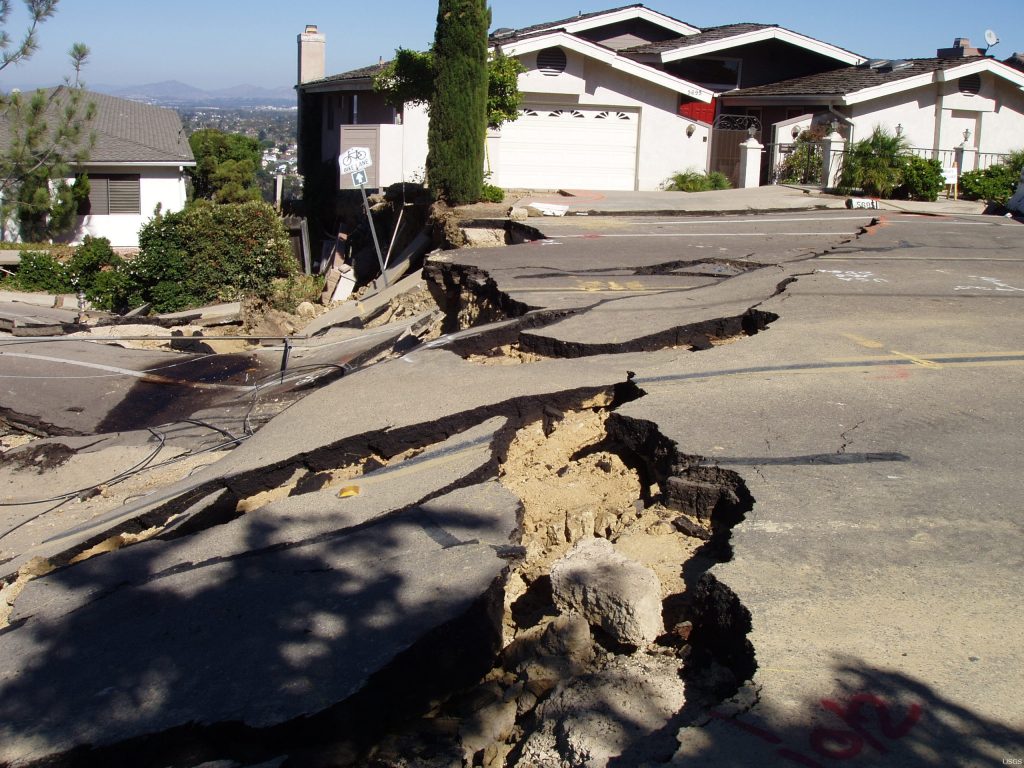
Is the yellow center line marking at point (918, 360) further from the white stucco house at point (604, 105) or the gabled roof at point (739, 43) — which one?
the gabled roof at point (739, 43)

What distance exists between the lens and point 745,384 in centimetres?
681

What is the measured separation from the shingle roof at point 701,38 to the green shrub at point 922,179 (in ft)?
27.0

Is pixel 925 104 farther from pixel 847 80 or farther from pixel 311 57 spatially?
pixel 311 57

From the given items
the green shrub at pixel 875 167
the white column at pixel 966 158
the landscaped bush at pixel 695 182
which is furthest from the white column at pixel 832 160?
the white column at pixel 966 158

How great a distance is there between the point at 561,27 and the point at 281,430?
24.0 metres

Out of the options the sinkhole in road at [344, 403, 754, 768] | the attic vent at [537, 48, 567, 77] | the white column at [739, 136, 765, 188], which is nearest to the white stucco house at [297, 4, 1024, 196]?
the attic vent at [537, 48, 567, 77]

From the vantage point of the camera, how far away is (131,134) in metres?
32.8

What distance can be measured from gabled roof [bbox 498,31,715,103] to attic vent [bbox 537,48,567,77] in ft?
1.29

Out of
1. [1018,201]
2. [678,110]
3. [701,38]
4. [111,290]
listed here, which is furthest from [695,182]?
[111,290]

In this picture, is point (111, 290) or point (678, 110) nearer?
point (111, 290)

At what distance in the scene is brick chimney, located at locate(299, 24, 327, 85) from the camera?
37.4 meters

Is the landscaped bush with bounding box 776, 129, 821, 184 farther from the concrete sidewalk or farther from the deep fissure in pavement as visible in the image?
the deep fissure in pavement

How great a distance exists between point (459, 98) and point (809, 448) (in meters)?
15.7

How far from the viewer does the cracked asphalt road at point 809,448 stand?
3.18 m
